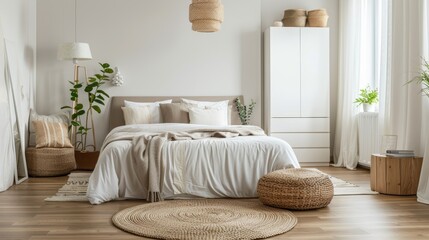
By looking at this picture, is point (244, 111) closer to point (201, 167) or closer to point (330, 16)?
point (330, 16)

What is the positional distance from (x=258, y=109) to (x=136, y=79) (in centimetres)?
185

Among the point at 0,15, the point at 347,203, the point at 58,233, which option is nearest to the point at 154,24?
the point at 0,15

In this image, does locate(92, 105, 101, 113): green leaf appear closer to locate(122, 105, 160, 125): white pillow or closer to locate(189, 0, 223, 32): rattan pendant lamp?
locate(122, 105, 160, 125): white pillow

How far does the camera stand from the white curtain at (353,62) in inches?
272

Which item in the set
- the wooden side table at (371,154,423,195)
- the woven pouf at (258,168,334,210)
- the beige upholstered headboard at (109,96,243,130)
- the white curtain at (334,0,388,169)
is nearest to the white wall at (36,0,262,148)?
the beige upholstered headboard at (109,96,243,130)

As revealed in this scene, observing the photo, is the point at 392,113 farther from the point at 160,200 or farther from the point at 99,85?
the point at 99,85

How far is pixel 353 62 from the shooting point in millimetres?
7227

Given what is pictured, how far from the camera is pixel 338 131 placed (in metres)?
7.71

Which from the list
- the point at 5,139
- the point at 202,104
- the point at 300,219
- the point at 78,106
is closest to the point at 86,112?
the point at 78,106

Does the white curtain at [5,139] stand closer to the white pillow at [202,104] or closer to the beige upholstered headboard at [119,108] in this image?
the beige upholstered headboard at [119,108]

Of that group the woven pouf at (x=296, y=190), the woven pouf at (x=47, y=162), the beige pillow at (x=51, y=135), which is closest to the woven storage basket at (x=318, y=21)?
the woven pouf at (x=296, y=190)

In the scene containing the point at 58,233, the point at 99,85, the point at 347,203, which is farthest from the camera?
the point at 99,85

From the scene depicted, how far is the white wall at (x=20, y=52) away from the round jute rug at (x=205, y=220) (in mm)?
1996

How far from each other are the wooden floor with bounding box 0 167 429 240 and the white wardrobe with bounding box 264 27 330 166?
8.43 ft
